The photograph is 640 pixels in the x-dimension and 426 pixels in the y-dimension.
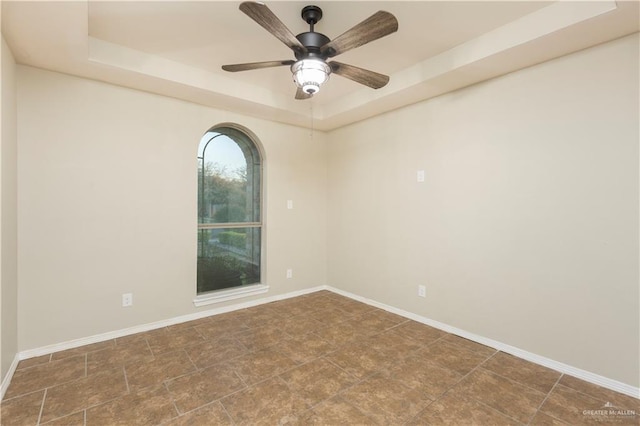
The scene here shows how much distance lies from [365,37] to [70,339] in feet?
10.6

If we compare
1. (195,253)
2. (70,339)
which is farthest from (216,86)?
(70,339)

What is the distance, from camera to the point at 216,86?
295 cm

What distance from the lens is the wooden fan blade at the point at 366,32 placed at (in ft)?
5.11

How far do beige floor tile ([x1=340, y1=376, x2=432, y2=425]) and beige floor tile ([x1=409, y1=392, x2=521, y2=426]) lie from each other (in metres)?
0.05

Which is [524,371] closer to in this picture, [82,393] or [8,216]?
[82,393]

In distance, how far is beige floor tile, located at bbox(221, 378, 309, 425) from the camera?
1.72 metres

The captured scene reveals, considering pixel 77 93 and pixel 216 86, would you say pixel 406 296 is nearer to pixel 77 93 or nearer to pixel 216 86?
pixel 216 86

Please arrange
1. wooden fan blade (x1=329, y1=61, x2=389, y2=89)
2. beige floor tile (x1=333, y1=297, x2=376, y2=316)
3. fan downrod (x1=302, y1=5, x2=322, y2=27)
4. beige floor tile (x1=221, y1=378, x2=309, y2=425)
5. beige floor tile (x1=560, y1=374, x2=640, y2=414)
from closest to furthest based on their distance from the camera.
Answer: beige floor tile (x1=221, y1=378, x2=309, y2=425) → beige floor tile (x1=560, y1=374, x2=640, y2=414) → fan downrod (x1=302, y1=5, x2=322, y2=27) → wooden fan blade (x1=329, y1=61, x2=389, y2=89) → beige floor tile (x1=333, y1=297, x2=376, y2=316)

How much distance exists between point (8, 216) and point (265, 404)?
216 cm

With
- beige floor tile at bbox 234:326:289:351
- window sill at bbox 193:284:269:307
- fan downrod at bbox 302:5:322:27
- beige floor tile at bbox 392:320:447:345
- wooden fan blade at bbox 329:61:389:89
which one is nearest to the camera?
fan downrod at bbox 302:5:322:27

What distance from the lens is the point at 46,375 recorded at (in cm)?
213

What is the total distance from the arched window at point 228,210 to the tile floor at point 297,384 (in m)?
0.85

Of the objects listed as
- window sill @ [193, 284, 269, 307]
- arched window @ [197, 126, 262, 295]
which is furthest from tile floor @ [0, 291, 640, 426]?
arched window @ [197, 126, 262, 295]

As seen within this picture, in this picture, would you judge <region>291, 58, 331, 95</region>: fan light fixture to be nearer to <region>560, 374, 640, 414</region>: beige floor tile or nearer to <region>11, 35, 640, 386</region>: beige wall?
<region>11, 35, 640, 386</region>: beige wall
